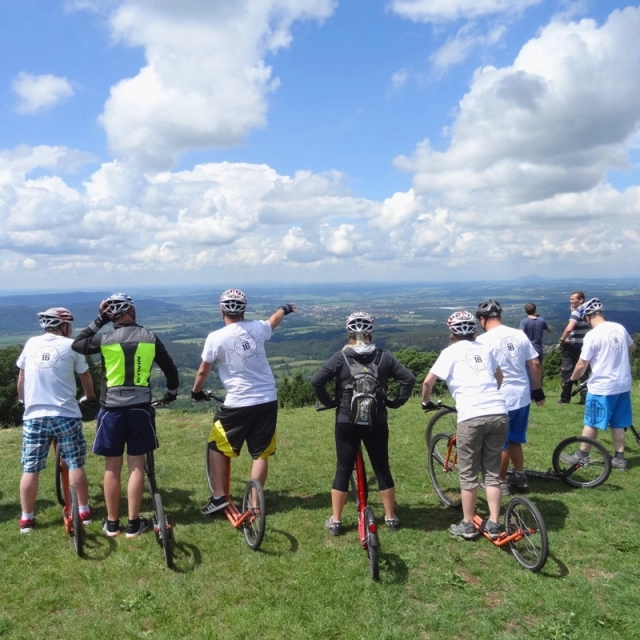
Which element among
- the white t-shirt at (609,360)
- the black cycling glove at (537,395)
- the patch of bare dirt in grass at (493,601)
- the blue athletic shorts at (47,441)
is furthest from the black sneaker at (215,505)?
the white t-shirt at (609,360)

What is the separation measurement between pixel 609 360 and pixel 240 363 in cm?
551

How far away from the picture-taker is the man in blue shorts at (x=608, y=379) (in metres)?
6.99

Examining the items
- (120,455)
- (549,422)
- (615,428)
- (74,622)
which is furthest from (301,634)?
(549,422)

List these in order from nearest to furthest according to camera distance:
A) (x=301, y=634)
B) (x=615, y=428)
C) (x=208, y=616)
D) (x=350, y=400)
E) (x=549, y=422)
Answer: (x=301, y=634) → (x=208, y=616) → (x=350, y=400) → (x=615, y=428) → (x=549, y=422)

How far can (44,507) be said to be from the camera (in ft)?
20.8

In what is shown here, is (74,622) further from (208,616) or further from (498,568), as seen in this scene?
(498,568)

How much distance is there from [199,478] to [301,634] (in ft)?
14.1

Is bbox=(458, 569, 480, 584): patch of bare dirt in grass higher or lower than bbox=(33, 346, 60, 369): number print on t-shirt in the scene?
lower

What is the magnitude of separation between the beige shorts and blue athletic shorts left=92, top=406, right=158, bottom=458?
3.52 metres

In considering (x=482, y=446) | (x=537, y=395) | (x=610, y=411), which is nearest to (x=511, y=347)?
(x=537, y=395)

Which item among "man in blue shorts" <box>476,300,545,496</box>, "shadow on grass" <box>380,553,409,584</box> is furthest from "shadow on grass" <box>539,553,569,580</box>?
"man in blue shorts" <box>476,300,545,496</box>

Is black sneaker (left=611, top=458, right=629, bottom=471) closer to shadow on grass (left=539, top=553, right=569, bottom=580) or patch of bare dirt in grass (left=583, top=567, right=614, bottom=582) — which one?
patch of bare dirt in grass (left=583, top=567, right=614, bottom=582)

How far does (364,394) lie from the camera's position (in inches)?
194

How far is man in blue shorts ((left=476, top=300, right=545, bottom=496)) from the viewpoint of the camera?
6.20 metres
